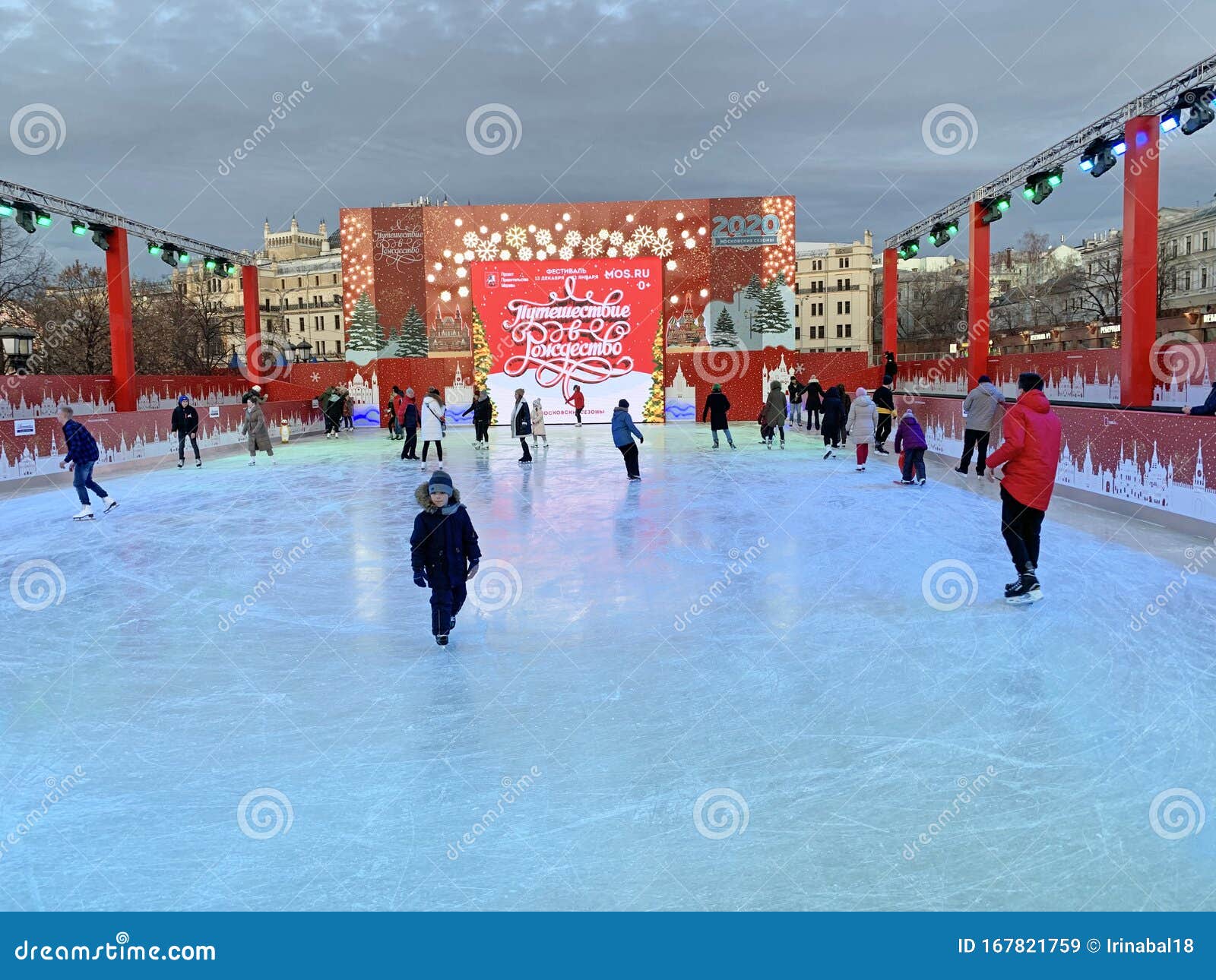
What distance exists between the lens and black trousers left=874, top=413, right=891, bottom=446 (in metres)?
18.2

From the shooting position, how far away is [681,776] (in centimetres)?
361

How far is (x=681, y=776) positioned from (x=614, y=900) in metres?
0.91

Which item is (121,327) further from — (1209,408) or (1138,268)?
(1209,408)

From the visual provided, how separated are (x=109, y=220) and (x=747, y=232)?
61.7 feet

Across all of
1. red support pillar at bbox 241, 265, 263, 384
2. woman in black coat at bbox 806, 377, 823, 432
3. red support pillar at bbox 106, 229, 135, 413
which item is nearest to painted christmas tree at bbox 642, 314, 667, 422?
woman in black coat at bbox 806, 377, 823, 432

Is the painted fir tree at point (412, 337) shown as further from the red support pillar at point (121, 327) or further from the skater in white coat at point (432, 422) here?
the skater in white coat at point (432, 422)

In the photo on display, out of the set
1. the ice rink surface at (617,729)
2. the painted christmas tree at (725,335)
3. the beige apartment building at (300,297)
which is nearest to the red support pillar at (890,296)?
the painted christmas tree at (725,335)

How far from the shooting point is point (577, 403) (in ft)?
93.4

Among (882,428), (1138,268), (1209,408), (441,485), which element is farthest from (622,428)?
(441,485)

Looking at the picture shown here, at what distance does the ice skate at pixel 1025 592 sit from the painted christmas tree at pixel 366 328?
90.8 ft

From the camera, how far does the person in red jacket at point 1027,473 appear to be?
6.06m
